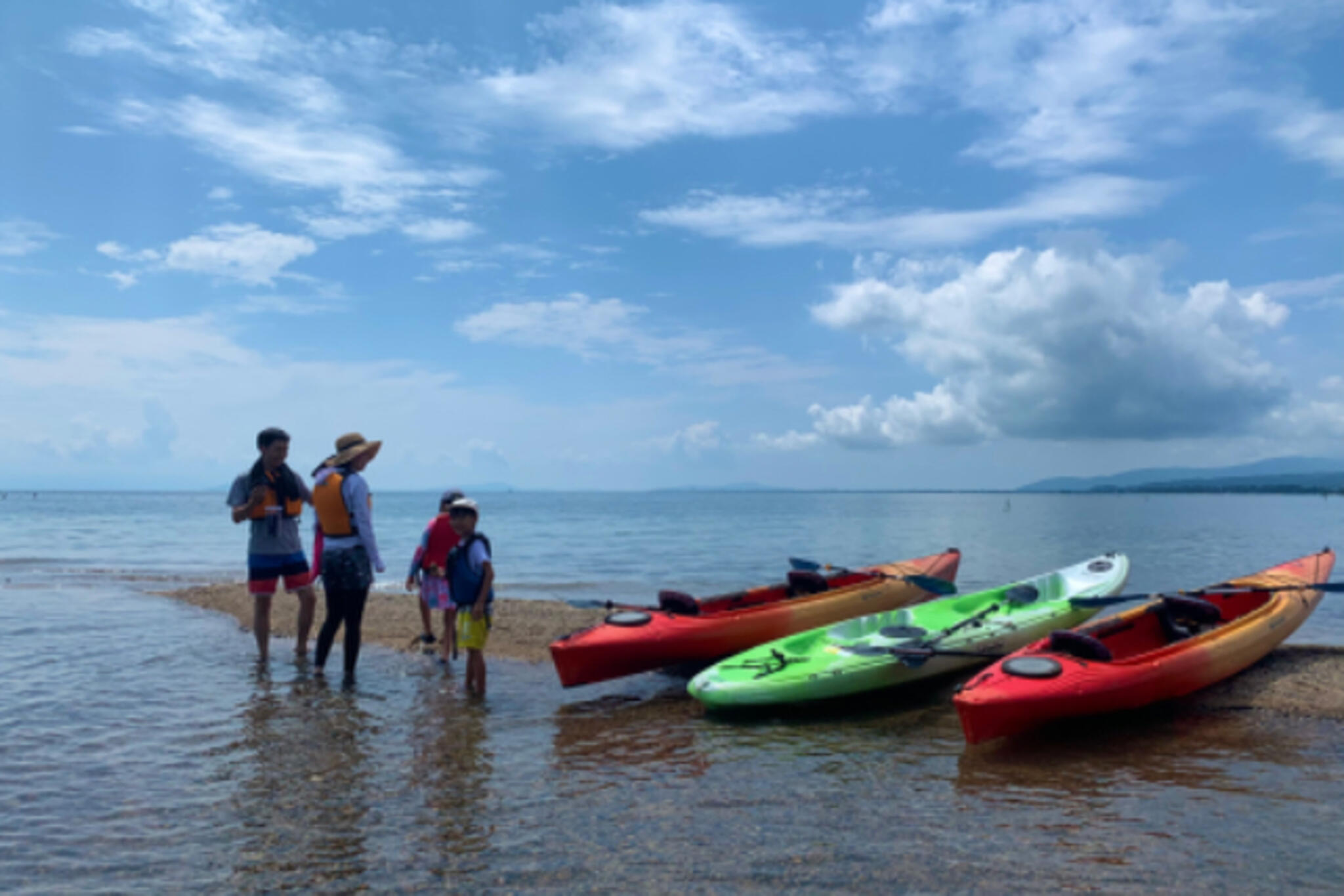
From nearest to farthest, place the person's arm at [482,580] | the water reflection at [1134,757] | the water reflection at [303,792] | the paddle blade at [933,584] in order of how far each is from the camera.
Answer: the water reflection at [303,792] → the water reflection at [1134,757] → the person's arm at [482,580] → the paddle blade at [933,584]

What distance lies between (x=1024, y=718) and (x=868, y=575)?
5503mm

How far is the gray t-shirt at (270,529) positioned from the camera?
7.84 meters

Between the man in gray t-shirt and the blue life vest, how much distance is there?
4.76 ft

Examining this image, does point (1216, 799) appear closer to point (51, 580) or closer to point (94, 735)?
point (94, 735)

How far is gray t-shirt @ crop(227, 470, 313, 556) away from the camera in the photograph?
7840mm

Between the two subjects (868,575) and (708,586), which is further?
(708,586)

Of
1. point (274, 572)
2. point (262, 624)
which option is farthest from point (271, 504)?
point (262, 624)

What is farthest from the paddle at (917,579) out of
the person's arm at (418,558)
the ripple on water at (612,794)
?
the person's arm at (418,558)

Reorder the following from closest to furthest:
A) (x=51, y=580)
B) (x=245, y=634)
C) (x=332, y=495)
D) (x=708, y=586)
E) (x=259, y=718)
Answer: (x=259, y=718), (x=332, y=495), (x=245, y=634), (x=51, y=580), (x=708, y=586)

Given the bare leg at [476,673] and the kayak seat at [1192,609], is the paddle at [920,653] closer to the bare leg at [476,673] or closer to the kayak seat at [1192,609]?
the kayak seat at [1192,609]

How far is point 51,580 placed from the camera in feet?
58.6

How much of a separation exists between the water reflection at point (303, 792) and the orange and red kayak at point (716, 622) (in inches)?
82.0

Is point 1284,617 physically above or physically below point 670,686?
above

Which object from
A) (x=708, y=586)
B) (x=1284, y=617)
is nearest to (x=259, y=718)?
(x=1284, y=617)
